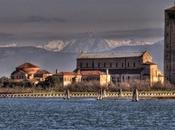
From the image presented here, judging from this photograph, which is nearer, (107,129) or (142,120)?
(107,129)

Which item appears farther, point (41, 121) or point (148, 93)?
point (148, 93)

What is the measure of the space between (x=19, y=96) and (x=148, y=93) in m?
28.5

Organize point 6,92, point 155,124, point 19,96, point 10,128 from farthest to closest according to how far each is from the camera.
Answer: point 6,92 → point 19,96 → point 155,124 → point 10,128

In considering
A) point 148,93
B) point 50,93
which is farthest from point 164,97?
point 50,93

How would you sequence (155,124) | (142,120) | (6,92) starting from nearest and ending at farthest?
(155,124) → (142,120) → (6,92)

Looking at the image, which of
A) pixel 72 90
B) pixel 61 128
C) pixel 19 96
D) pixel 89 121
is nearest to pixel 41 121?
pixel 89 121

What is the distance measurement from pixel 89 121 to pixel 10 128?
1139 centimetres

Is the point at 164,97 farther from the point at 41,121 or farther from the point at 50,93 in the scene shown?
the point at 41,121

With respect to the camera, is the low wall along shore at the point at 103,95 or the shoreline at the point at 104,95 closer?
the shoreline at the point at 104,95

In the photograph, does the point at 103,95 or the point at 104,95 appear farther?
the point at 104,95

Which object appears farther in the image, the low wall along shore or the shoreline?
the low wall along shore

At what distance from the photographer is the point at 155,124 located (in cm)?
6831

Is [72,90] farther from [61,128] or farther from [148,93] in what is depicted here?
[61,128]

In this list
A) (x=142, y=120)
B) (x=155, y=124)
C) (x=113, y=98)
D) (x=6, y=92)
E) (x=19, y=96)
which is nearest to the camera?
(x=155, y=124)
